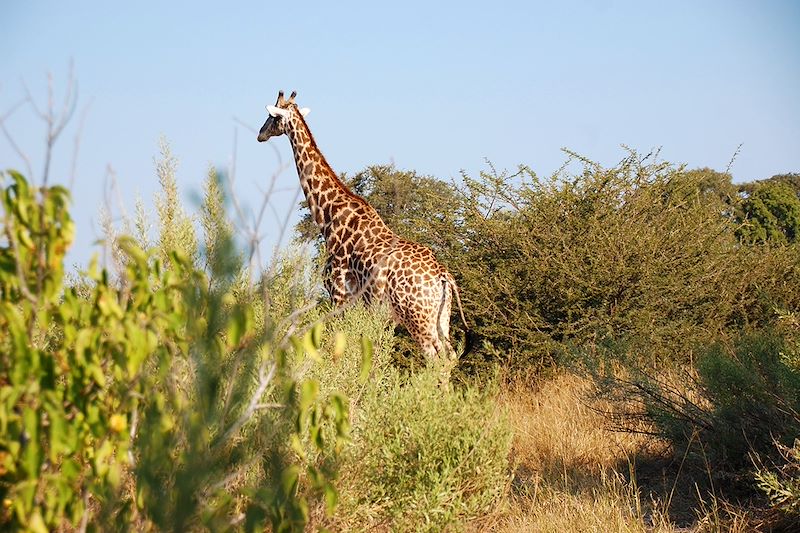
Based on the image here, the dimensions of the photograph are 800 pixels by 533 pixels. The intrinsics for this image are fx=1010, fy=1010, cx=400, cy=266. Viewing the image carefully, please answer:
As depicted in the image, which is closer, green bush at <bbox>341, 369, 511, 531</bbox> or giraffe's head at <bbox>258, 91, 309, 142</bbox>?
green bush at <bbox>341, 369, 511, 531</bbox>

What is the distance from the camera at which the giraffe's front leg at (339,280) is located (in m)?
8.38

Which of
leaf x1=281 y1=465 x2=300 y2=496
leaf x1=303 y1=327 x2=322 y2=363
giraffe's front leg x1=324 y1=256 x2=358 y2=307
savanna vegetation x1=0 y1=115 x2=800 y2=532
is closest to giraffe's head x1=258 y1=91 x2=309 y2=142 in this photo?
giraffe's front leg x1=324 y1=256 x2=358 y2=307

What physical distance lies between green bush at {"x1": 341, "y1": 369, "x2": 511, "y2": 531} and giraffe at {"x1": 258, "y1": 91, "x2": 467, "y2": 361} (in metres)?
2.79

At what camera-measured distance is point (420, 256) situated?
8211mm

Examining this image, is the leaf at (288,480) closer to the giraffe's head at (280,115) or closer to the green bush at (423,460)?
the green bush at (423,460)

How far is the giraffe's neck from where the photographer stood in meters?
8.94

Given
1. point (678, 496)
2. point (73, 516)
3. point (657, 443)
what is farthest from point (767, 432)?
point (73, 516)

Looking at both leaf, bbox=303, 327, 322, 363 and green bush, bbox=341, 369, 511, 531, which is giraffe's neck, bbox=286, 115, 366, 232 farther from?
leaf, bbox=303, 327, 322, 363

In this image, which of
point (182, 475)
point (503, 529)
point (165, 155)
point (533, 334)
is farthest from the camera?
point (533, 334)

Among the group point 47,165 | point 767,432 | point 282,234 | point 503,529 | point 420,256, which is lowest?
point 503,529

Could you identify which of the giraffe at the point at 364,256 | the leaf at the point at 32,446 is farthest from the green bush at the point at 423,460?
the giraffe at the point at 364,256

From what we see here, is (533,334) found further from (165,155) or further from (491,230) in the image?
(165,155)

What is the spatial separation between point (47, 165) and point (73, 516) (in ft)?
2.80

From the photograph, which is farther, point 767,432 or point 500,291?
point 500,291
